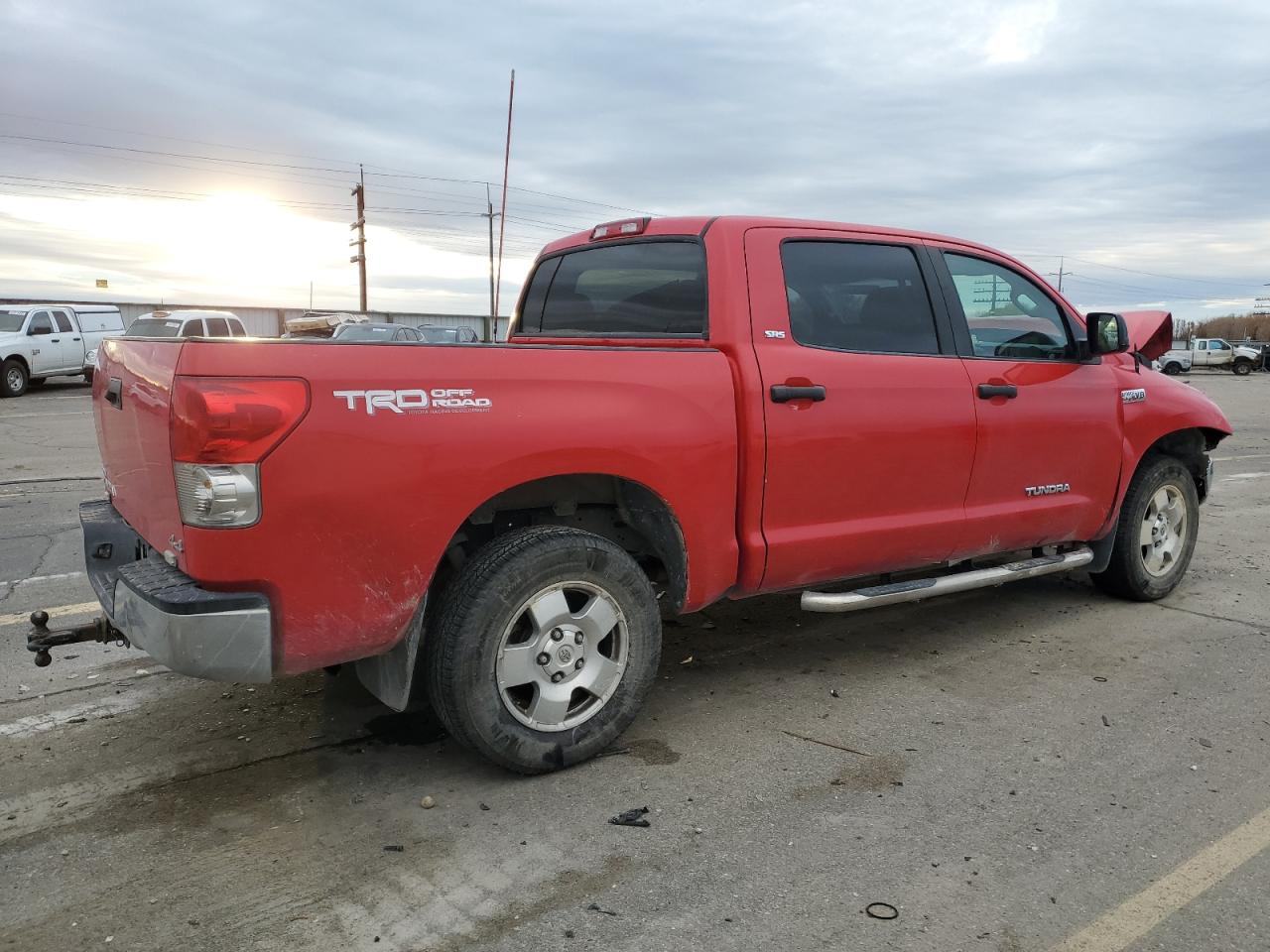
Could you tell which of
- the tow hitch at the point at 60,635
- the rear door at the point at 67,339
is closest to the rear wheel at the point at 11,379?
the rear door at the point at 67,339

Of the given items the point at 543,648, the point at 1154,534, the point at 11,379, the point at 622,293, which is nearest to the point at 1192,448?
the point at 1154,534

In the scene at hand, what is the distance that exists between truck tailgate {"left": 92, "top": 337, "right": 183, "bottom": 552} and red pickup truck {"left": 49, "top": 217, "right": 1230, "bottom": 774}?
17 mm

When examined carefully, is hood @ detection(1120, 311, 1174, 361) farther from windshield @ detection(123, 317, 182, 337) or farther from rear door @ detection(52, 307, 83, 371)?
rear door @ detection(52, 307, 83, 371)

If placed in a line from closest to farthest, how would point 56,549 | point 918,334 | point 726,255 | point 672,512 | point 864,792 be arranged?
1. point 864,792
2. point 672,512
3. point 726,255
4. point 918,334
5. point 56,549

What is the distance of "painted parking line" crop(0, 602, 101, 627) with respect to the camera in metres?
4.93

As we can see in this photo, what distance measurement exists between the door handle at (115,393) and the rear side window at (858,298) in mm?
2417

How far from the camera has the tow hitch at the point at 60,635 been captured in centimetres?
321

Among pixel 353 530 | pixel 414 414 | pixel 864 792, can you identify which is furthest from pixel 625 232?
pixel 864 792

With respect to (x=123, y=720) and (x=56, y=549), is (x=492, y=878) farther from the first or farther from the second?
(x=56, y=549)

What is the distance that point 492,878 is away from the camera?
108 inches

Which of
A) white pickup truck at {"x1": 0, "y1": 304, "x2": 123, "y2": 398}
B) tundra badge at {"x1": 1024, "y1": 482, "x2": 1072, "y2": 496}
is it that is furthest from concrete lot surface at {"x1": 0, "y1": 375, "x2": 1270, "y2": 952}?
white pickup truck at {"x1": 0, "y1": 304, "x2": 123, "y2": 398}

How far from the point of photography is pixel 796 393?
3.76 m

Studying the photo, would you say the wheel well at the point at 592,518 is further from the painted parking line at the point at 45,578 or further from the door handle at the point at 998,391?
the painted parking line at the point at 45,578

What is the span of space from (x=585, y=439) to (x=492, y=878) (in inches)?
53.8
